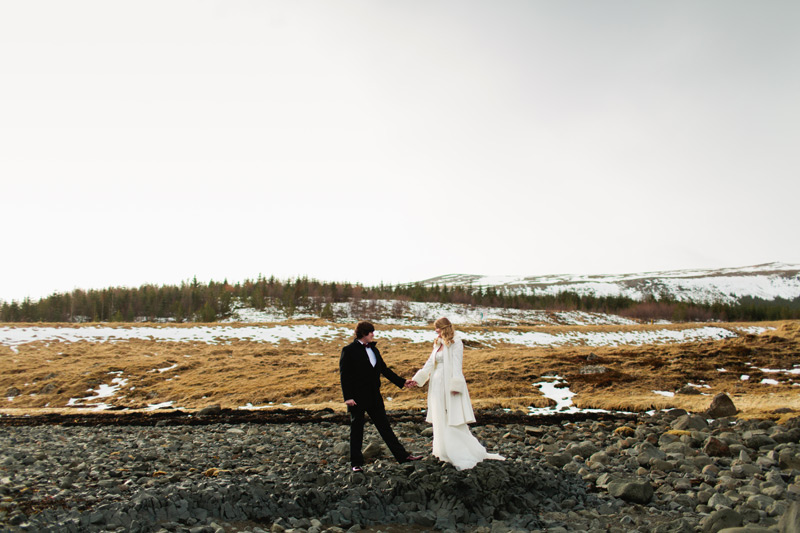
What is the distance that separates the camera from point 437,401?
27.5 feet

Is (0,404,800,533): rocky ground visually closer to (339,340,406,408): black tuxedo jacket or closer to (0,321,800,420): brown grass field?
(339,340,406,408): black tuxedo jacket

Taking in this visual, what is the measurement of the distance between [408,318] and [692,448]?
259ft

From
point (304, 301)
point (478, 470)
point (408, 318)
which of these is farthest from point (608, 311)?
point (478, 470)

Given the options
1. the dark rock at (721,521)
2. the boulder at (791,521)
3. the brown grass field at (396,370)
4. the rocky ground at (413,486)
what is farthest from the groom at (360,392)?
the brown grass field at (396,370)

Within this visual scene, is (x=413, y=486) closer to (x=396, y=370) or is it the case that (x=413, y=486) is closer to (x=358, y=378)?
(x=358, y=378)

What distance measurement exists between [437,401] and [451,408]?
0.32m

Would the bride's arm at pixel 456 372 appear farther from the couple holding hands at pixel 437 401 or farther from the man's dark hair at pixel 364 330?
the man's dark hair at pixel 364 330

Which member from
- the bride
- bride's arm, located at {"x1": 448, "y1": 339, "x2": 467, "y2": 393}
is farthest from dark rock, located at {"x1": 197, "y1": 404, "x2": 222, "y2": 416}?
bride's arm, located at {"x1": 448, "y1": 339, "x2": 467, "y2": 393}

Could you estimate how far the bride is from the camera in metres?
8.13

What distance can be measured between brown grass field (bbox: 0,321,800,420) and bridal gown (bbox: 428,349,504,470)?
9943mm

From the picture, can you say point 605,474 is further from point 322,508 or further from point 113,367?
point 113,367

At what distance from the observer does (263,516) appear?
6.69 meters

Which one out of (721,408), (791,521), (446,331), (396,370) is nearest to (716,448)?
(791,521)

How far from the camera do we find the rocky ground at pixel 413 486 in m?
6.30
